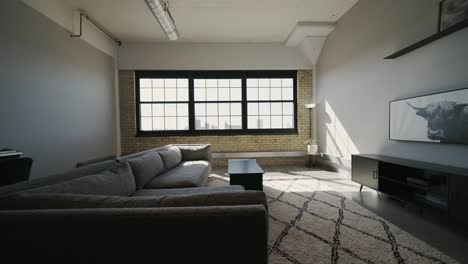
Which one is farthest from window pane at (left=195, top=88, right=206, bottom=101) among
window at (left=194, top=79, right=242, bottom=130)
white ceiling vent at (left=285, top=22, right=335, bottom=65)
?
white ceiling vent at (left=285, top=22, right=335, bottom=65)

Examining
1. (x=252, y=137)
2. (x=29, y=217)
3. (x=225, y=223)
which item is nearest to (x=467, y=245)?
(x=225, y=223)

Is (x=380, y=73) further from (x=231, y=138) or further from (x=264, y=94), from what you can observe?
(x=231, y=138)

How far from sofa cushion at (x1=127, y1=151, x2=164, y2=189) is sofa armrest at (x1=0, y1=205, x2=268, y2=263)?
1394mm

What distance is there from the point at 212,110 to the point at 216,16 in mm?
2345

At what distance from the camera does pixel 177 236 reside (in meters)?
0.82

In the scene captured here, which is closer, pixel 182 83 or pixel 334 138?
pixel 334 138

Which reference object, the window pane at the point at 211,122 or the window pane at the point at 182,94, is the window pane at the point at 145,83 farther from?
the window pane at the point at 211,122

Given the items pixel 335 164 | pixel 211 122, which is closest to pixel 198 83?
pixel 211 122

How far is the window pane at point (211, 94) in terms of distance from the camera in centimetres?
566

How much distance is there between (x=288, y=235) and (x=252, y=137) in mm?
3722

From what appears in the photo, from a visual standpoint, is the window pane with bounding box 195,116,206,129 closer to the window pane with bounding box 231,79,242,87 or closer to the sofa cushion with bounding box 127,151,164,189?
the window pane with bounding box 231,79,242,87

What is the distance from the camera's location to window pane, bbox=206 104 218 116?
5672 millimetres

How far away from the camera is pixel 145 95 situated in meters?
5.59

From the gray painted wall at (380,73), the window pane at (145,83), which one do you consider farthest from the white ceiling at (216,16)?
the window pane at (145,83)
